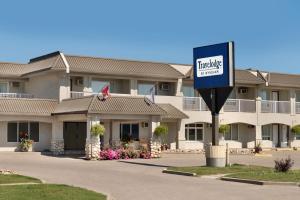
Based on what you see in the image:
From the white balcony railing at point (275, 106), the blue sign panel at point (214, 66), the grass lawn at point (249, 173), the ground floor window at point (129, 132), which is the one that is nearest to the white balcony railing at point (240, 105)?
the white balcony railing at point (275, 106)

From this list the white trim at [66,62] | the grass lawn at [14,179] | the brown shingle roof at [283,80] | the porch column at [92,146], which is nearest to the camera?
the grass lawn at [14,179]

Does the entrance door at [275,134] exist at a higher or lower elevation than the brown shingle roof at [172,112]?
lower

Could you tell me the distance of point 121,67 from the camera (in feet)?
146

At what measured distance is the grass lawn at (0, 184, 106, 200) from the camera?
15.3 metres

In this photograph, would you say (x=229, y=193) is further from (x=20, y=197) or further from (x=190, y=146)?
(x=190, y=146)

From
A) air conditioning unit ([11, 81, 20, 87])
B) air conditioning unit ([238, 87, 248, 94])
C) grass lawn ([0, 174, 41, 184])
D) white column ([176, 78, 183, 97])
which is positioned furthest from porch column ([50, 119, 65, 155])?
air conditioning unit ([238, 87, 248, 94])

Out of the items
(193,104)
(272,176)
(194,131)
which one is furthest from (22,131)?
(272,176)

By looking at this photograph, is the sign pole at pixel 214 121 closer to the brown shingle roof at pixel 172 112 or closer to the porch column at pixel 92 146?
the porch column at pixel 92 146

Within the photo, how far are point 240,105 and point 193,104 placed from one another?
16.9ft

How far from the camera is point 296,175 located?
22438 millimetres

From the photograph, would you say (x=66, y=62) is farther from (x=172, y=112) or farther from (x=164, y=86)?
(x=164, y=86)

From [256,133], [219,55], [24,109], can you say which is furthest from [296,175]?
[256,133]

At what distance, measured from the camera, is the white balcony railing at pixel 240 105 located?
164 feet

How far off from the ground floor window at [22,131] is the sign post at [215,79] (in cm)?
1551
